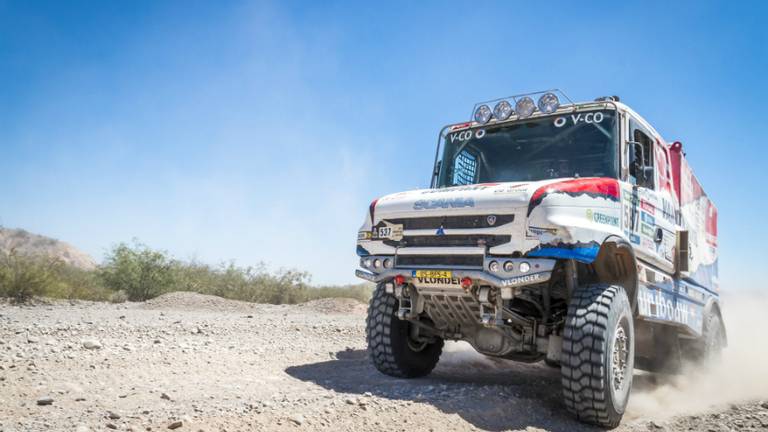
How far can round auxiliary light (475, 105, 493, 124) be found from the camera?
6852mm

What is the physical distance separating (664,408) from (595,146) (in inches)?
124

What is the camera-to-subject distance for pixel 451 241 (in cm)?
559

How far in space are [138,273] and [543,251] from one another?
13790 mm

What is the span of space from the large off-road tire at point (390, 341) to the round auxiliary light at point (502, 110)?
2.41 metres

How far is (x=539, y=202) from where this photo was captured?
5125mm

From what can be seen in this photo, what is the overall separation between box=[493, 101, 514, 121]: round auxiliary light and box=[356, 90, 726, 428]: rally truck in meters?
0.01

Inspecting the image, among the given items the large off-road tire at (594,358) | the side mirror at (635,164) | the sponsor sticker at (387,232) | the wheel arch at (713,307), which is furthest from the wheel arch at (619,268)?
the wheel arch at (713,307)

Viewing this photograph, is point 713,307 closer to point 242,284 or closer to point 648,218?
point 648,218

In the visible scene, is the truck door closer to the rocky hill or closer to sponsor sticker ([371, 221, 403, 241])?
sponsor sticker ([371, 221, 403, 241])

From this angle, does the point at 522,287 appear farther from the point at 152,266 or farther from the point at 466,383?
the point at 152,266

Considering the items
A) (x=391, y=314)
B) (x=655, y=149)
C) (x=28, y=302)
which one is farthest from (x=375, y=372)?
(x=28, y=302)

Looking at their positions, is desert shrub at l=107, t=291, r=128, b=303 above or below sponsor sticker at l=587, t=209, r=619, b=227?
below

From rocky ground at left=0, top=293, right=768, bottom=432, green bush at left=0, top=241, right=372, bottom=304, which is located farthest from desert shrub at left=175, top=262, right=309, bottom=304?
rocky ground at left=0, top=293, right=768, bottom=432

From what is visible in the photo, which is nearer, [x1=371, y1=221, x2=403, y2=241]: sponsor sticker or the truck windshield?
[x1=371, y1=221, x2=403, y2=241]: sponsor sticker
